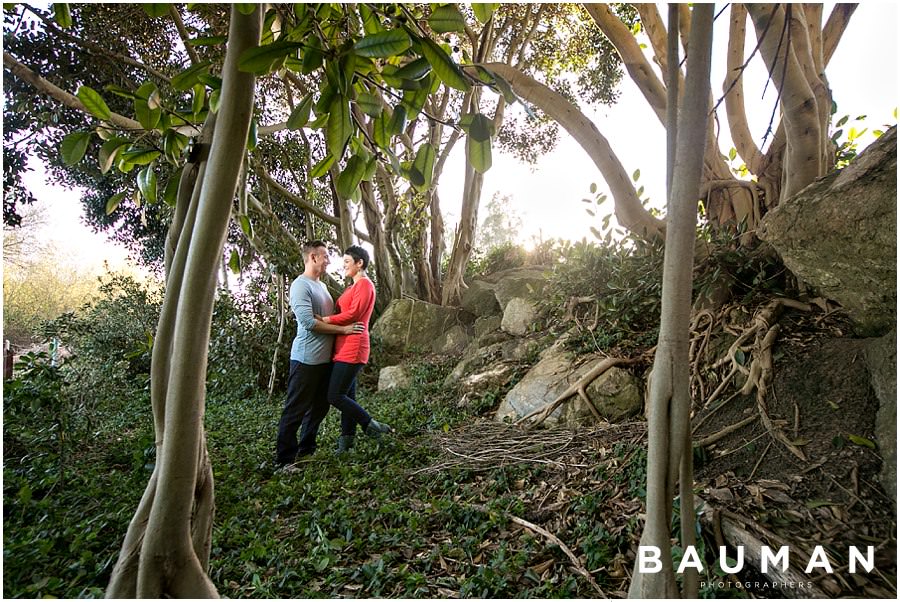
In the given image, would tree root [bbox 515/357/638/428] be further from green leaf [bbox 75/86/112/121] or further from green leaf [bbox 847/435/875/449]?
green leaf [bbox 75/86/112/121]

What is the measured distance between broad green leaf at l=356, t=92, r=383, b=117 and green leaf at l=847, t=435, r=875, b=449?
1.98 m

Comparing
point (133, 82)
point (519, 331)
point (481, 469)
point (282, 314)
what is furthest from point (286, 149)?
point (481, 469)

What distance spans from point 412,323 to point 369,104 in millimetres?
5453

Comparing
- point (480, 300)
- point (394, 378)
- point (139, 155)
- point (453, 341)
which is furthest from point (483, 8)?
point (480, 300)

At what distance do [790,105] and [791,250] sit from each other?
0.85 m

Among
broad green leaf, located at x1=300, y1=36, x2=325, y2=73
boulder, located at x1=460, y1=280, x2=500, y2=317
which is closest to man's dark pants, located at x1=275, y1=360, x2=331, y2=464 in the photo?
broad green leaf, located at x1=300, y1=36, x2=325, y2=73

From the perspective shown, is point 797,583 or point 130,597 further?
point 797,583

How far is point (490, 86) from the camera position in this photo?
1.09 metres

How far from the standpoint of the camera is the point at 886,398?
175 cm

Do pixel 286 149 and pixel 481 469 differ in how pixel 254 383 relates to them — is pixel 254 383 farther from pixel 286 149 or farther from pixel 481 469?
pixel 481 469

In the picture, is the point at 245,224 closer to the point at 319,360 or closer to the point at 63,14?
the point at 63,14

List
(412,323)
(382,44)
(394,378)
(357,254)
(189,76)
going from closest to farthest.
A: (382,44) < (189,76) < (357,254) < (394,378) < (412,323)

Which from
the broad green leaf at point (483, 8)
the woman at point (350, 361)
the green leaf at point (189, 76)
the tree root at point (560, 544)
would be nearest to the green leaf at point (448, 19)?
the broad green leaf at point (483, 8)

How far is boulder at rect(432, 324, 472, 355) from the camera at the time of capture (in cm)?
612
